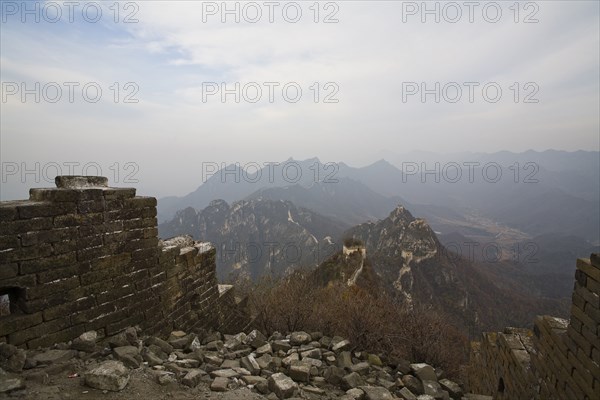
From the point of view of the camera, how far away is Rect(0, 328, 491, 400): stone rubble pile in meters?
3.17

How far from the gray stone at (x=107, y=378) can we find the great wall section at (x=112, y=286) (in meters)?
0.96

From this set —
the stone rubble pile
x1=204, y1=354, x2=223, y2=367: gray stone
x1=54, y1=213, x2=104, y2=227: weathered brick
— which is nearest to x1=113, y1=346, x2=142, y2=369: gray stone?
the stone rubble pile

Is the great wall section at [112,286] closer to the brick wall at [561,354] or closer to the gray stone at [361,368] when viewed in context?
the brick wall at [561,354]

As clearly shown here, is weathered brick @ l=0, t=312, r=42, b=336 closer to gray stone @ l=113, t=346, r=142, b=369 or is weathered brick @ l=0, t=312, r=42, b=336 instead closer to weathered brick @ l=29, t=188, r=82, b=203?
gray stone @ l=113, t=346, r=142, b=369

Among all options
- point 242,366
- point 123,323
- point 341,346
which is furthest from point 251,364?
point 123,323

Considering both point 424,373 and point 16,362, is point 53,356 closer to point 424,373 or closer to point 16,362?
point 16,362

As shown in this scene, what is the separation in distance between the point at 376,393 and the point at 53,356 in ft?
11.0

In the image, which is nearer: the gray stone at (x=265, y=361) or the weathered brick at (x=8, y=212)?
the weathered brick at (x=8, y=212)

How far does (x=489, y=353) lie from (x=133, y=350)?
21.7ft

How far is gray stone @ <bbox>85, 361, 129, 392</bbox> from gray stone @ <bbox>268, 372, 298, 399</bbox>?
1397 mm

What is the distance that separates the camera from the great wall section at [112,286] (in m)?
3.33

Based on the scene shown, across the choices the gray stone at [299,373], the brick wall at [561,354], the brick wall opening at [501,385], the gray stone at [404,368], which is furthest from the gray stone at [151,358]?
the brick wall opening at [501,385]

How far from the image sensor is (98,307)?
13.3 feet

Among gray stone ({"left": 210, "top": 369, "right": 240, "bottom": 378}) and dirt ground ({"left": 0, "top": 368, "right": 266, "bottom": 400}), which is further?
gray stone ({"left": 210, "top": 369, "right": 240, "bottom": 378})
